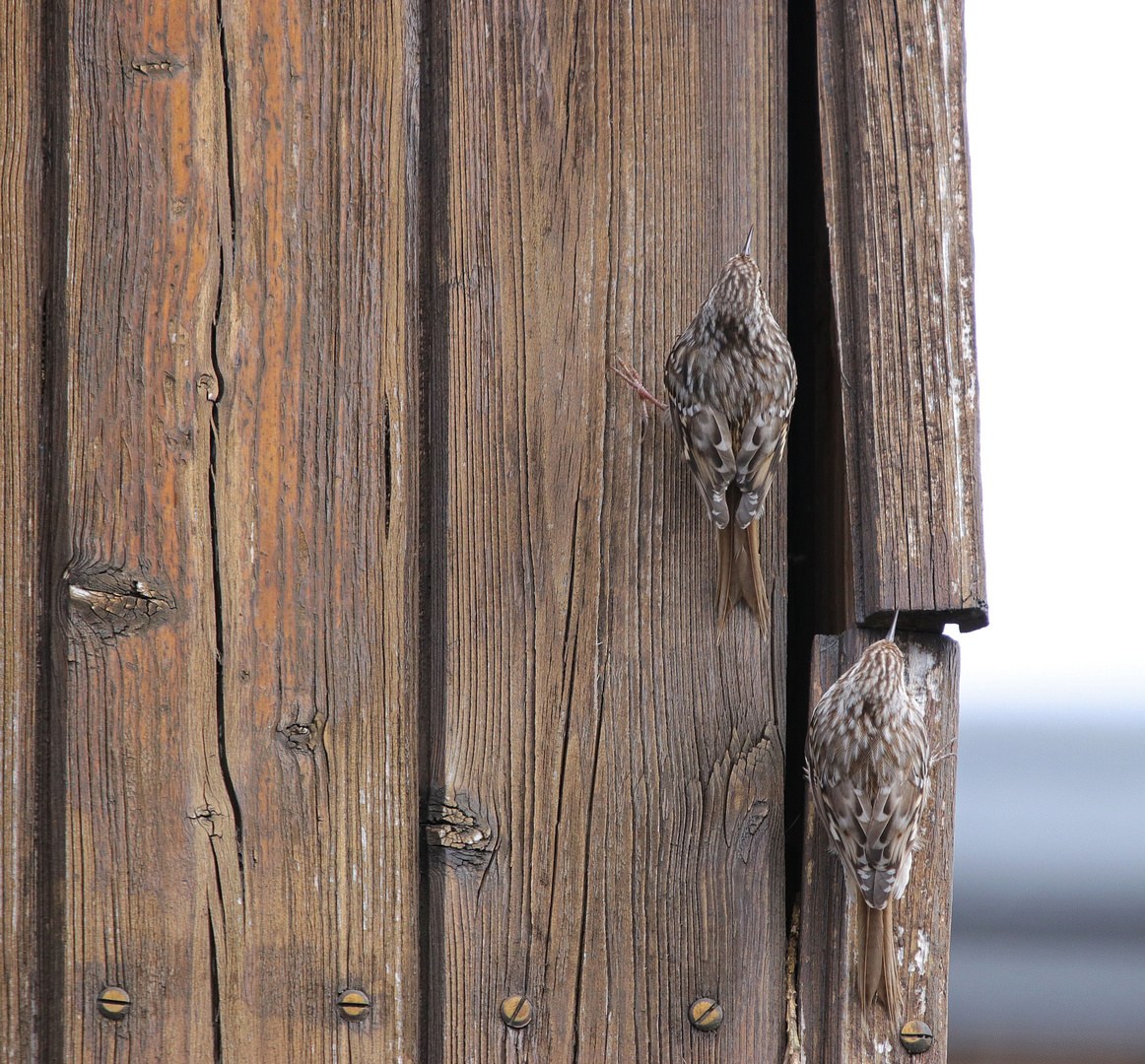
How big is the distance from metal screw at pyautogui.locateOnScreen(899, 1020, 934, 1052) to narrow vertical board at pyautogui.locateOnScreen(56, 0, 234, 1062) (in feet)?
3.23

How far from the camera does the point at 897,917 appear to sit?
1.31m

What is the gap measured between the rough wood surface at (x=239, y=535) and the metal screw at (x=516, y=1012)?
14cm

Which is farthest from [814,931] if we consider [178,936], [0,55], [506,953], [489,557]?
[0,55]

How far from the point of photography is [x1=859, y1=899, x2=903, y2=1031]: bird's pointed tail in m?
1.27

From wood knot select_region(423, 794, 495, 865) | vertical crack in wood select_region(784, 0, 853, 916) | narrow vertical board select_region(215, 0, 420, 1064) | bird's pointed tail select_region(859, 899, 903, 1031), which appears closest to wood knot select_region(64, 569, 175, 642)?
narrow vertical board select_region(215, 0, 420, 1064)

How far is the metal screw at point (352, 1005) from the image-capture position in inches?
50.4

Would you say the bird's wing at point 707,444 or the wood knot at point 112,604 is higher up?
the bird's wing at point 707,444

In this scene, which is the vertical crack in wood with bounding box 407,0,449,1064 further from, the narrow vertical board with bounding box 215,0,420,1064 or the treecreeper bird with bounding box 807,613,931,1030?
the treecreeper bird with bounding box 807,613,931,1030

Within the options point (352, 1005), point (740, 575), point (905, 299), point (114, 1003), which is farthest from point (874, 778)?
point (114, 1003)

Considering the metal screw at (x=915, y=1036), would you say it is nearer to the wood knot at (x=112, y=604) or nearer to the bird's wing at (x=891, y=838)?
the bird's wing at (x=891, y=838)

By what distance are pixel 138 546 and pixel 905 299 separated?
119 centimetres

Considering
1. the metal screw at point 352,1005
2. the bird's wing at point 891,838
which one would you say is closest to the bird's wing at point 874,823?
the bird's wing at point 891,838

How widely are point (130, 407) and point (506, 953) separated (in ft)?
3.16

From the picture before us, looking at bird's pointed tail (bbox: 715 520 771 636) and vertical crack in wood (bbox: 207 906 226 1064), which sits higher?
bird's pointed tail (bbox: 715 520 771 636)
